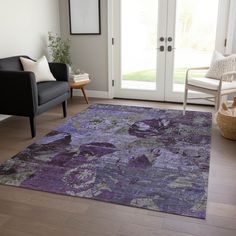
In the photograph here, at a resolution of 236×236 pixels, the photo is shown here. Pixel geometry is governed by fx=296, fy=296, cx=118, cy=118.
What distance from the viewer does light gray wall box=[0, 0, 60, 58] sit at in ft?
12.4

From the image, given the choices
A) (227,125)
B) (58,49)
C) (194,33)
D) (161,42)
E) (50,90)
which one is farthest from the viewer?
(58,49)

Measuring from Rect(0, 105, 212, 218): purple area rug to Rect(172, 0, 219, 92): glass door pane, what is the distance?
103cm

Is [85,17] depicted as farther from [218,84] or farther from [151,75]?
[218,84]

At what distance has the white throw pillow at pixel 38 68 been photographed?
3.77 metres

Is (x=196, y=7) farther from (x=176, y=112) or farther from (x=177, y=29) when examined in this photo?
(x=176, y=112)

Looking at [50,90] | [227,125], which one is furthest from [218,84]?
[50,90]

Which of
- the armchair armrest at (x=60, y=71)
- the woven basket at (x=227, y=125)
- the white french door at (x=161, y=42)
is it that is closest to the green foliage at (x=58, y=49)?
the armchair armrest at (x=60, y=71)

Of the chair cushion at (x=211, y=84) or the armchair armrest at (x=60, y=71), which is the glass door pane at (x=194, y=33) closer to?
the chair cushion at (x=211, y=84)

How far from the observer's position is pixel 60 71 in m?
4.02

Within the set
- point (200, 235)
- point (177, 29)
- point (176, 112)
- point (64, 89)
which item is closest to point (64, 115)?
point (64, 89)

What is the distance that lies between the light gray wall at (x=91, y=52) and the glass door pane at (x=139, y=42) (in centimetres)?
32

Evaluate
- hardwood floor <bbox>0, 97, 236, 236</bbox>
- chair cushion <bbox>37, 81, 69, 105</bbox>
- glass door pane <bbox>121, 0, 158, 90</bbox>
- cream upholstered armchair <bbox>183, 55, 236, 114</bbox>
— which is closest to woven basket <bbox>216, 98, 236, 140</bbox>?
cream upholstered armchair <bbox>183, 55, 236, 114</bbox>

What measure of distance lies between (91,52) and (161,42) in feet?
3.86

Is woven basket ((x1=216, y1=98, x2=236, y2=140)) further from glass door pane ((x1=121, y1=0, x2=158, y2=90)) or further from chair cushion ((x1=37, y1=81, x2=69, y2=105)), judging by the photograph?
chair cushion ((x1=37, y1=81, x2=69, y2=105))
